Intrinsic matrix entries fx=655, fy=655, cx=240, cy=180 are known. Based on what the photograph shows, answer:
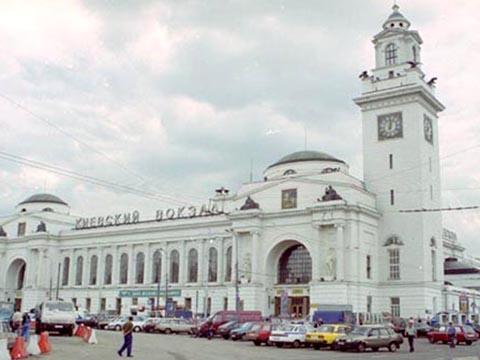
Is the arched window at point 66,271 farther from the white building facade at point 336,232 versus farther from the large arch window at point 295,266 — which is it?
the large arch window at point 295,266

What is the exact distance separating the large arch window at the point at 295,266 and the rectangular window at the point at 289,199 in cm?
443

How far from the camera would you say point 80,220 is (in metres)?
94.2

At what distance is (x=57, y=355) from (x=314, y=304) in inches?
1563

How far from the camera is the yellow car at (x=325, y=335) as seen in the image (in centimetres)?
3584

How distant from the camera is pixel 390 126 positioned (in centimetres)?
6838

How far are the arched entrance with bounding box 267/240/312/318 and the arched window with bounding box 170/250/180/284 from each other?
14809 millimetres

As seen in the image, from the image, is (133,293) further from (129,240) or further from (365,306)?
(365,306)

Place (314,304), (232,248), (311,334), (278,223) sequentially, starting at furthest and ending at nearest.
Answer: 1. (232,248)
2. (278,223)
3. (314,304)
4. (311,334)

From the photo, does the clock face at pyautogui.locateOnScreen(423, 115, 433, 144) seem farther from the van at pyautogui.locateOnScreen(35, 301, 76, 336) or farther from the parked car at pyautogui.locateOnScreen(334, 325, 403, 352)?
the van at pyautogui.locateOnScreen(35, 301, 76, 336)

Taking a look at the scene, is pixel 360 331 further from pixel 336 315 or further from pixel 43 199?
pixel 43 199

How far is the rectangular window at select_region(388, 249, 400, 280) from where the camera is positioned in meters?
65.1

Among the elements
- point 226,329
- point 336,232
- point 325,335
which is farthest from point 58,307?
point 336,232

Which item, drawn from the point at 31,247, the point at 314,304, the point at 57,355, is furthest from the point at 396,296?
the point at 31,247

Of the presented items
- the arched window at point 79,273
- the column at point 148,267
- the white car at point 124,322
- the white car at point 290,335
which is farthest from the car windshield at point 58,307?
the arched window at point 79,273
